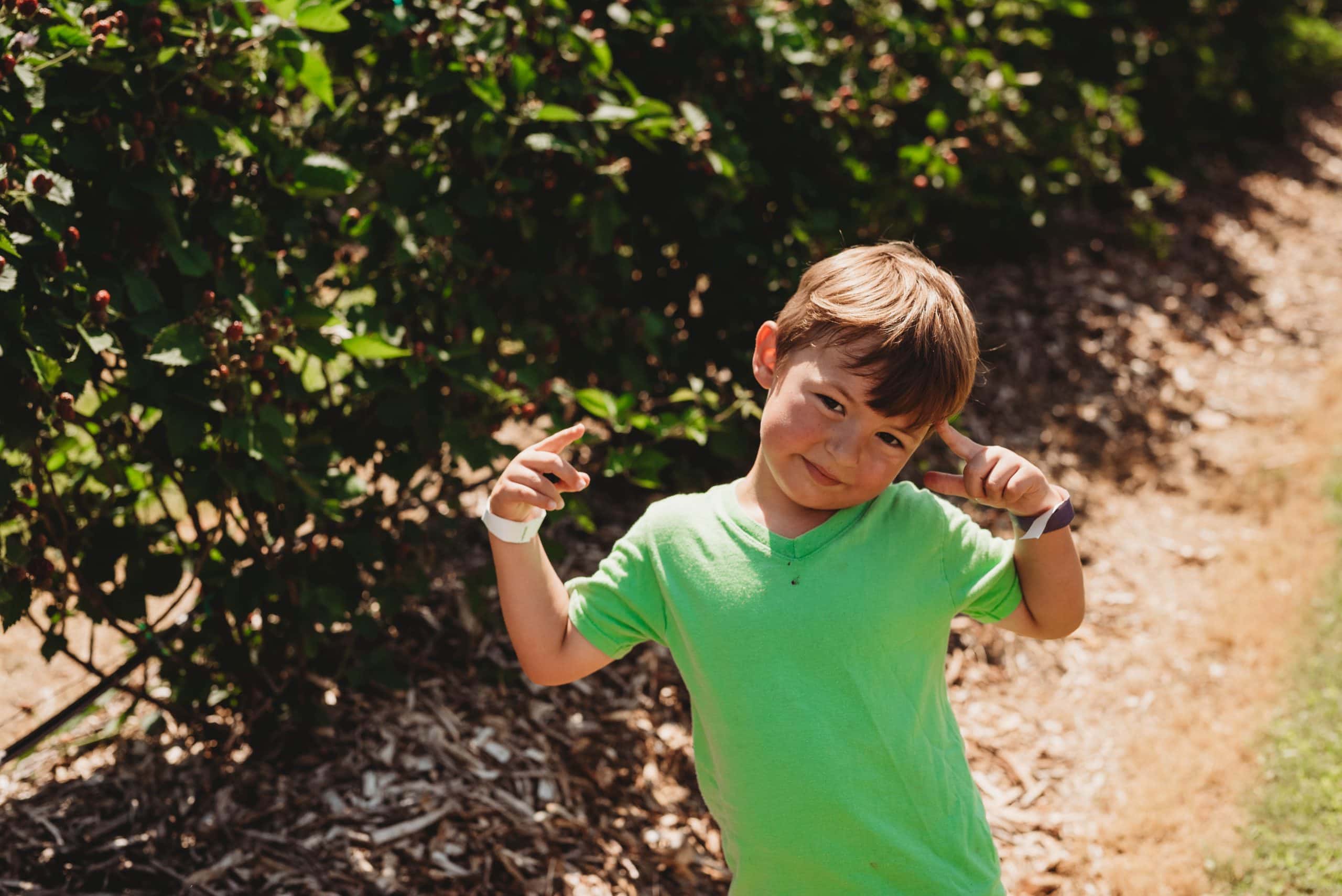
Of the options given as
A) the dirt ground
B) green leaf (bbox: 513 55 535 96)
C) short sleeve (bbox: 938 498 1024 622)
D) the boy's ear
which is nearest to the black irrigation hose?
the dirt ground

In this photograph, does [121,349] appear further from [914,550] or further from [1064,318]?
[1064,318]

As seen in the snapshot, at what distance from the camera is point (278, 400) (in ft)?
8.59

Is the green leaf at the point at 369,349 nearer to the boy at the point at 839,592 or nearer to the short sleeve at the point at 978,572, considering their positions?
the boy at the point at 839,592

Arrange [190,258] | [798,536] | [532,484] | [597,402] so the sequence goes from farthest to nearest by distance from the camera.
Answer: [597,402]
[190,258]
[798,536]
[532,484]

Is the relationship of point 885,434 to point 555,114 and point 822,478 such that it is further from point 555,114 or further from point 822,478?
point 555,114

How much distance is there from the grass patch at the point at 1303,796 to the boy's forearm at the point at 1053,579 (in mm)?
1604

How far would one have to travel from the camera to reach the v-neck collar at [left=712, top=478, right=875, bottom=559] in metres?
1.79

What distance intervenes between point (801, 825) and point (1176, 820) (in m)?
1.90

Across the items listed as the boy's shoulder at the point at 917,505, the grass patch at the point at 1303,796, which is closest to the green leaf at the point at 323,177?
the boy's shoulder at the point at 917,505

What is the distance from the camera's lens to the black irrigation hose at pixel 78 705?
8.59 ft

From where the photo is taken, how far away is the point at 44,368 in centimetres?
204

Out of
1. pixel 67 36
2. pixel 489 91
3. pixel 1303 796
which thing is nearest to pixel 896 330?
pixel 489 91

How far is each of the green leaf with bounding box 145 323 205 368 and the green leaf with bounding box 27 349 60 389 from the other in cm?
15

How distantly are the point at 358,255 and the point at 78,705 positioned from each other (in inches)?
75.9
